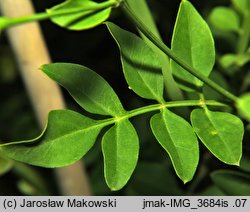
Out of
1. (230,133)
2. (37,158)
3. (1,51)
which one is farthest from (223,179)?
(1,51)

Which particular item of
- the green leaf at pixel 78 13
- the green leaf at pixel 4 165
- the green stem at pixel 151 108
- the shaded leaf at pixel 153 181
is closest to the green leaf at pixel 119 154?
the green stem at pixel 151 108

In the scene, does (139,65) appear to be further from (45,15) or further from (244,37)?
(244,37)

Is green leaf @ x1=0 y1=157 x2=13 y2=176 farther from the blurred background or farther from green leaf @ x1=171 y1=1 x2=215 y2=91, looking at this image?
green leaf @ x1=171 y1=1 x2=215 y2=91

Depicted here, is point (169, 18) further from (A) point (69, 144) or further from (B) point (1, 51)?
(A) point (69, 144)

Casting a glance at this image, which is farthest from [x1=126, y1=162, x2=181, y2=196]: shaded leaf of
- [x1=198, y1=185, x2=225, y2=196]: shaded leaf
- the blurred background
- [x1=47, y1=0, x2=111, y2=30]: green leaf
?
[x1=47, y1=0, x2=111, y2=30]: green leaf

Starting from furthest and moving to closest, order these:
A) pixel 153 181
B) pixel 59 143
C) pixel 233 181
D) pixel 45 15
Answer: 1. pixel 153 181
2. pixel 233 181
3. pixel 59 143
4. pixel 45 15

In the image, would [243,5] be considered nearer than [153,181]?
Yes

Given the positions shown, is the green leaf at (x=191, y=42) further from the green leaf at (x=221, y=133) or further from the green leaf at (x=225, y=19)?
the green leaf at (x=225, y=19)

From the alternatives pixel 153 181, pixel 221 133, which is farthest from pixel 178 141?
pixel 153 181
